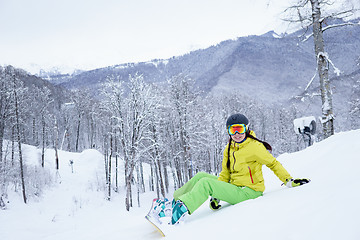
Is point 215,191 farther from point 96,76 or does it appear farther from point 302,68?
point 96,76

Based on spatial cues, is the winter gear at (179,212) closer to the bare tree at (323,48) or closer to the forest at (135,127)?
the bare tree at (323,48)

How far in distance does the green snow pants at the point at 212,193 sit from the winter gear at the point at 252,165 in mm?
117

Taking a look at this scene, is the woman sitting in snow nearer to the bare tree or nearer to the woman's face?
the woman's face

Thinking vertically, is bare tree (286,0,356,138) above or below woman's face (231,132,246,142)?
above

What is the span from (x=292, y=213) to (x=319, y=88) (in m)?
7.94

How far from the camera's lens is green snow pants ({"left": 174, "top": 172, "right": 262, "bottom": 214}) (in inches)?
101

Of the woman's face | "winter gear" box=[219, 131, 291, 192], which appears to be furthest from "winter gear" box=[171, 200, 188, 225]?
the woman's face

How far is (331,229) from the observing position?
136 cm

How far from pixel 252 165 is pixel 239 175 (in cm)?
23

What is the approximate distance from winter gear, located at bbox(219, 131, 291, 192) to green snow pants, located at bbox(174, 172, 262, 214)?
12 cm

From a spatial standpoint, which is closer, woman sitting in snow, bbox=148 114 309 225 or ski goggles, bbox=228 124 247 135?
woman sitting in snow, bbox=148 114 309 225

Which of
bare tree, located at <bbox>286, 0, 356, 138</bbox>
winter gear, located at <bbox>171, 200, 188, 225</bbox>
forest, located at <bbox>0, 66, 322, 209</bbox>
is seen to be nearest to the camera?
winter gear, located at <bbox>171, 200, 188, 225</bbox>

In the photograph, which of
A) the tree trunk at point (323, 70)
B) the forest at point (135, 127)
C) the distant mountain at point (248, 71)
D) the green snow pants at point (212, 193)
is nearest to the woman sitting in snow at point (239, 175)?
the green snow pants at point (212, 193)

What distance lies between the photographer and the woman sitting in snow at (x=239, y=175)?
273 centimetres
